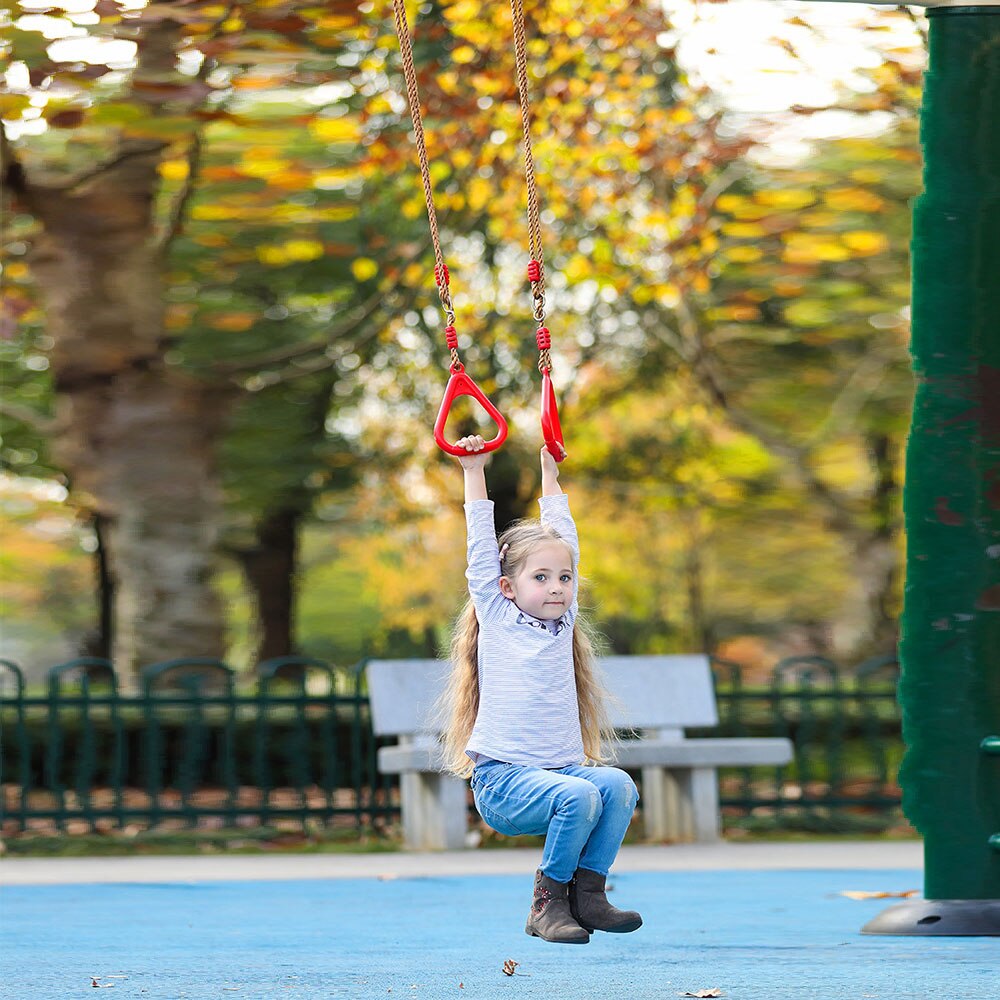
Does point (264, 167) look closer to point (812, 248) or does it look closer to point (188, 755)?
point (812, 248)

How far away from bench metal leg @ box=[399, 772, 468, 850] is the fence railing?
2.55 feet

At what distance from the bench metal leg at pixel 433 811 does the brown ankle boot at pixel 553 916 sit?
5.01 meters

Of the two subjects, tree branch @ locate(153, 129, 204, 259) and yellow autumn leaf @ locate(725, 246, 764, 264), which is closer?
tree branch @ locate(153, 129, 204, 259)

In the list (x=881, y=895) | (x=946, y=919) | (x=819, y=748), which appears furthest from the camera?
(x=819, y=748)

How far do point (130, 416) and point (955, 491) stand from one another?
384 inches

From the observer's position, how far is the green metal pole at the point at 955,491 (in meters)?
6.10

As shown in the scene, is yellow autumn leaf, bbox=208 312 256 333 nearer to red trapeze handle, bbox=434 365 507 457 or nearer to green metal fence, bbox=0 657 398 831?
green metal fence, bbox=0 657 398 831

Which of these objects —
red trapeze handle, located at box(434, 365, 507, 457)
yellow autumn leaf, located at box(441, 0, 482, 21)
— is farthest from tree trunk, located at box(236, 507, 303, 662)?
red trapeze handle, located at box(434, 365, 507, 457)

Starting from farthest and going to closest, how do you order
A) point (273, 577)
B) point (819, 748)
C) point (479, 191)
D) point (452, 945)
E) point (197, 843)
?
point (273, 577)
point (479, 191)
point (819, 748)
point (197, 843)
point (452, 945)

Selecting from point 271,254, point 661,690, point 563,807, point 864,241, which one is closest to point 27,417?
point 271,254

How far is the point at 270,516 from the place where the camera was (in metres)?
22.9

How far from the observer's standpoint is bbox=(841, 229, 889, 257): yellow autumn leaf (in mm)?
15500

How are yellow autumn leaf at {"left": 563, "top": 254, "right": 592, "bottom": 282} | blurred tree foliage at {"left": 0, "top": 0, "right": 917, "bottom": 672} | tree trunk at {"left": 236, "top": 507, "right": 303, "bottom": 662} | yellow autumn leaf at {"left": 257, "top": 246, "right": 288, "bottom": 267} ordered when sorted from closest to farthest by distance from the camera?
blurred tree foliage at {"left": 0, "top": 0, "right": 917, "bottom": 672} → yellow autumn leaf at {"left": 563, "top": 254, "right": 592, "bottom": 282} → yellow autumn leaf at {"left": 257, "top": 246, "right": 288, "bottom": 267} → tree trunk at {"left": 236, "top": 507, "right": 303, "bottom": 662}

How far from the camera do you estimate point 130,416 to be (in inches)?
578
